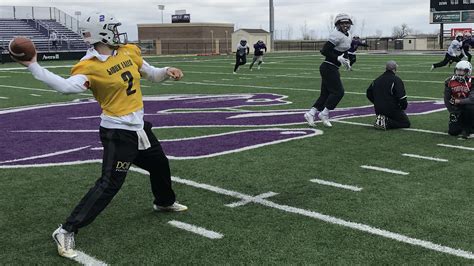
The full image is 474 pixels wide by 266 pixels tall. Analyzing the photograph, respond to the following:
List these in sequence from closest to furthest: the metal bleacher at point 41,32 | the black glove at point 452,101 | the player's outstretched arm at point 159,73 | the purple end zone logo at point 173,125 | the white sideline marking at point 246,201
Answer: the player's outstretched arm at point 159,73 → the white sideline marking at point 246,201 → the purple end zone logo at point 173,125 → the black glove at point 452,101 → the metal bleacher at point 41,32

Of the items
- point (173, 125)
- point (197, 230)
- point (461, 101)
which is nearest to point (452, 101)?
point (461, 101)

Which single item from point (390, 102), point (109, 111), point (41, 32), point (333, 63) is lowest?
point (390, 102)

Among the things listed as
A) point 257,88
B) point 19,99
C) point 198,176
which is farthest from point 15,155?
point 257,88

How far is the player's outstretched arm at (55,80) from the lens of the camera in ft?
12.0

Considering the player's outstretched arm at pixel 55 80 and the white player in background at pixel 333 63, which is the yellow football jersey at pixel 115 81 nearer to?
Result: the player's outstretched arm at pixel 55 80

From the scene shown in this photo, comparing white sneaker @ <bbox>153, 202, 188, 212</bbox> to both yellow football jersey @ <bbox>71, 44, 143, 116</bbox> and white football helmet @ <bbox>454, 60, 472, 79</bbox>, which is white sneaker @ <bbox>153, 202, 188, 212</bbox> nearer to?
yellow football jersey @ <bbox>71, 44, 143, 116</bbox>

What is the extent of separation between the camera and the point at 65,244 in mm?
3943

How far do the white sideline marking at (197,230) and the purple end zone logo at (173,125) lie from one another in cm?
246

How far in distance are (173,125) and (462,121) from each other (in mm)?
4635

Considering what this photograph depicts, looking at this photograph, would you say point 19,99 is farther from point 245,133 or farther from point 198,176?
point 198,176

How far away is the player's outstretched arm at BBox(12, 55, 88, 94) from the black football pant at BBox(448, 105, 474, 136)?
6.04m

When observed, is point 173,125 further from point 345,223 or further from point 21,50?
point 21,50

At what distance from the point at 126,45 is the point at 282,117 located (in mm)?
6220

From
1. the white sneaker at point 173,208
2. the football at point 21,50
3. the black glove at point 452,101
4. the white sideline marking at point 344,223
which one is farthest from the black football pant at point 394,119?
the football at point 21,50
